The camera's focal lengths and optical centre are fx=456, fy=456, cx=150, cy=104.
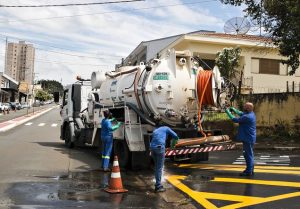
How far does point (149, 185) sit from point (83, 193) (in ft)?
5.49

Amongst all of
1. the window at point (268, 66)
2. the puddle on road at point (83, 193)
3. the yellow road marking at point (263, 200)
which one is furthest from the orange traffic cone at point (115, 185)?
the window at point (268, 66)

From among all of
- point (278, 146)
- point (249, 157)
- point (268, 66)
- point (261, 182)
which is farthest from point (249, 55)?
point (261, 182)

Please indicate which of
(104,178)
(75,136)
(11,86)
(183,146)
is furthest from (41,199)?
(11,86)

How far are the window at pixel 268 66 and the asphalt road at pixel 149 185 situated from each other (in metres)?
23.3

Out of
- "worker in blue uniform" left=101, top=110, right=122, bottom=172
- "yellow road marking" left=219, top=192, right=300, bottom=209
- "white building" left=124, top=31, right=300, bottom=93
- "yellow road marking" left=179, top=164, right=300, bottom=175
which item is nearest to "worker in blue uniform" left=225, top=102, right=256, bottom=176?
"yellow road marking" left=179, top=164, right=300, bottom=175

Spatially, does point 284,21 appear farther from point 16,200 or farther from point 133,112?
point 16,200

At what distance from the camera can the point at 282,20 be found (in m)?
18.7

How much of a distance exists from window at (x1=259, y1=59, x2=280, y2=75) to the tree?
17427mm

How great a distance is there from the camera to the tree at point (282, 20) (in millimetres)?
17328

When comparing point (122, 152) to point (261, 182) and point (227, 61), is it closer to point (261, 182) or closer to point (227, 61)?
point (261, 182)

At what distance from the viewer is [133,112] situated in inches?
494

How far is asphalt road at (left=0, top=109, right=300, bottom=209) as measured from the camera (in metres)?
8.14

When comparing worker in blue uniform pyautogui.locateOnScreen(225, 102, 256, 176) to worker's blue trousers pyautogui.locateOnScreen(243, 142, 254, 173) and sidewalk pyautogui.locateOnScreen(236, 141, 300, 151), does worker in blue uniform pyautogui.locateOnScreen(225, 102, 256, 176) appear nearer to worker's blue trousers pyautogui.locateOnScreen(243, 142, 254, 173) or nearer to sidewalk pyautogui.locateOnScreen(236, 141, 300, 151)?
worker's blue trousers pyautogui.locateOnScreen(243, 142, 254, 173)

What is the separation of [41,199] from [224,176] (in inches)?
185
